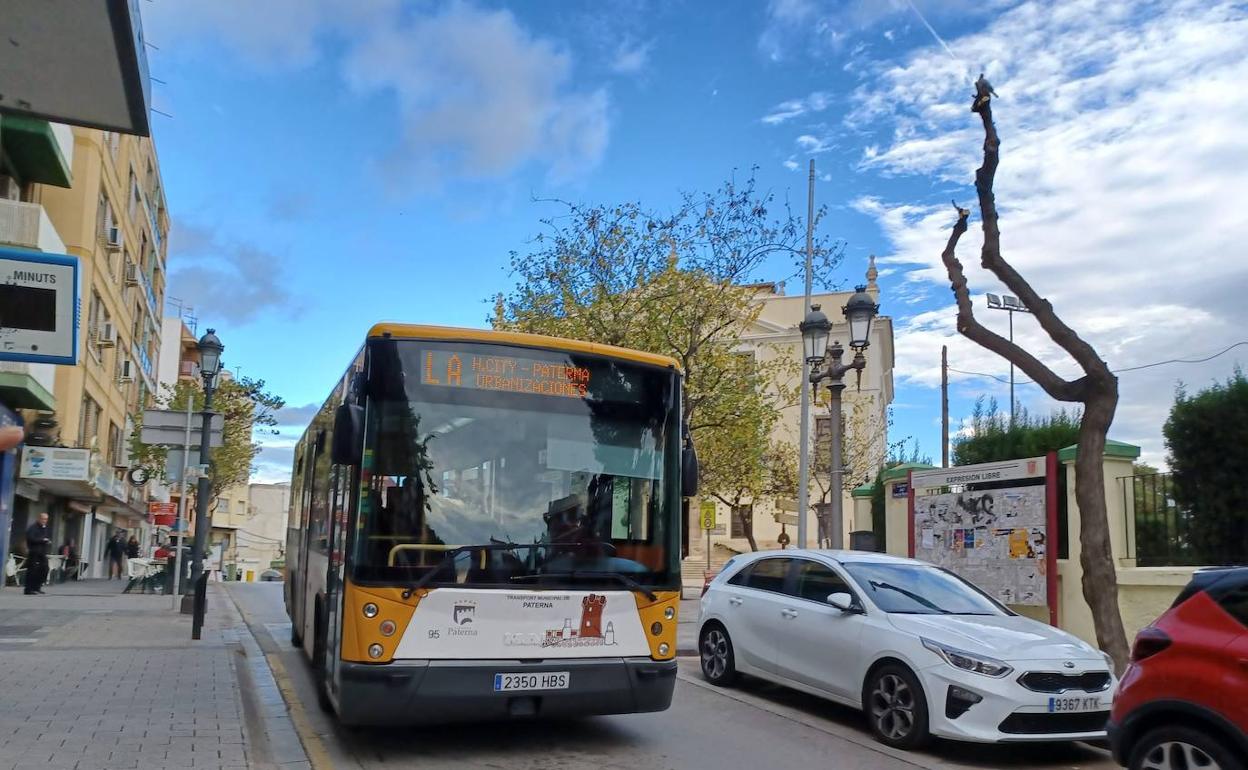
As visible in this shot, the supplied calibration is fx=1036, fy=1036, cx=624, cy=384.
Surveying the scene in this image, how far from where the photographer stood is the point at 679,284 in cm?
2275

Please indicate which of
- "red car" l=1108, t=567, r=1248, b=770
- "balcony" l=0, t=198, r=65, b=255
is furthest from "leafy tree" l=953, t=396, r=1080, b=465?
"balcony" l=0, t=198, r=65, b=255

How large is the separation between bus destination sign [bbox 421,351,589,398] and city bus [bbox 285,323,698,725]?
0.01 metres

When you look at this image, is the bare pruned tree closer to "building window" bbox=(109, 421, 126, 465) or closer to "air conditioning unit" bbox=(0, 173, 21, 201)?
"air conditioning unit" bbox=(0, 173, 21, 201)

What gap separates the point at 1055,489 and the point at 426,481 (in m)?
8.26

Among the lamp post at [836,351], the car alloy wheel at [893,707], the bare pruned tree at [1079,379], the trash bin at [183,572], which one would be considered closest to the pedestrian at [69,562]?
the trash bin at [183,572]

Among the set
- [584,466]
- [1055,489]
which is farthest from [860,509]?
[584,466]

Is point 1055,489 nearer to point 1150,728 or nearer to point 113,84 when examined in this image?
point 1150,728

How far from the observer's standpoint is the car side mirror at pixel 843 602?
9.07 metres

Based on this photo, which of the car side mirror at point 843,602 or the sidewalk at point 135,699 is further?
the car side mirror at point 843,602

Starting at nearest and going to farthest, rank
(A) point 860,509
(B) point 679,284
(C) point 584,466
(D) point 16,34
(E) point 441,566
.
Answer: (D) point 16,34 < (E) point 441,566 < (C) point 584,466 < (A) point 860,509 < (B) point 679,284

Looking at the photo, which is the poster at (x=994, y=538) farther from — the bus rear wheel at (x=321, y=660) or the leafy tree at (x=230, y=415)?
the leafy tree at (x=230, y=415)

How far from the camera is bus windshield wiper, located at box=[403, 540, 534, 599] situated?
6.98 m

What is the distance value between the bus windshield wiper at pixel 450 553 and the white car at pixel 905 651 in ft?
10.7

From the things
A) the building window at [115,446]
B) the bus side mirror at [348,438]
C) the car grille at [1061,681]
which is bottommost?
the car grille at [1061,681]
